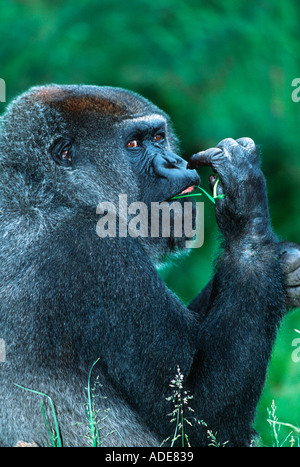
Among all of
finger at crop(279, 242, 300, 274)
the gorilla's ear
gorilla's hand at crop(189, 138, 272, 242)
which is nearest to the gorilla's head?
the gorilla's ear

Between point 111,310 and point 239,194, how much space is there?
876 millimetres

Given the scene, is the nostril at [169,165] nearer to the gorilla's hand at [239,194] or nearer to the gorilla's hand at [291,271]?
the gorilla's hand at [239,194]

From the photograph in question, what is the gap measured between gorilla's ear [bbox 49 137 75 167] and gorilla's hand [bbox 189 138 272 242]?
2.28 ft

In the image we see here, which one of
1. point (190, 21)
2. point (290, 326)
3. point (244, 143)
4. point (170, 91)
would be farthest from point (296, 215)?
point (244, 143)

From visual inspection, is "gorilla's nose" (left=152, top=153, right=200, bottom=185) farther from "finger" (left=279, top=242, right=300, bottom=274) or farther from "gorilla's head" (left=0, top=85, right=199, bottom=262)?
"finger" (left=279, top=242, right=300, bottom=274)

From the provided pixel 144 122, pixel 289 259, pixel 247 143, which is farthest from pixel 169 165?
pixel 289 259

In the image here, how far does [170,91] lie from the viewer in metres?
6.43

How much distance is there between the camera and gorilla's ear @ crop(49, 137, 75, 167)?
329cm

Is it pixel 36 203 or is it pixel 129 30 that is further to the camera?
pixel 129 30

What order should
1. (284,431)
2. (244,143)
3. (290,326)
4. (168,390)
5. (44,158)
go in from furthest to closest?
(290,326) → (284,431) → (244,143) → (44,158) → (168,390)

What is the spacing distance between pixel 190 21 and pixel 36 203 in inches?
Result: 151

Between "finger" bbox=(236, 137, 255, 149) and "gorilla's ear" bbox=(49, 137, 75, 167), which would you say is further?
"finger" bbox=(236, 137, 255, 149)

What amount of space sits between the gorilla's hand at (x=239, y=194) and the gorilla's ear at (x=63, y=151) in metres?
0.69

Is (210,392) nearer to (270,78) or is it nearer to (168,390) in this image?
(168,390)
